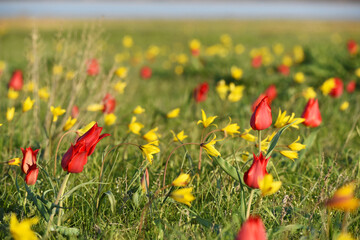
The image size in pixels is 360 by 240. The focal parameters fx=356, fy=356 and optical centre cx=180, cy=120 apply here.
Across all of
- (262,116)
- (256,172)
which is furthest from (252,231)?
(262,116)

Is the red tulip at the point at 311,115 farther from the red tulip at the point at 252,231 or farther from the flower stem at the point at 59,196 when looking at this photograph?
the flower stem at the point at 59,196

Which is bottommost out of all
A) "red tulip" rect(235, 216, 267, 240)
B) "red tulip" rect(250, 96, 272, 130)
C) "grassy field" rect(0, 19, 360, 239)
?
"grassy field" rect(0, 19, 360, 239)

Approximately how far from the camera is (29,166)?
1312 mm

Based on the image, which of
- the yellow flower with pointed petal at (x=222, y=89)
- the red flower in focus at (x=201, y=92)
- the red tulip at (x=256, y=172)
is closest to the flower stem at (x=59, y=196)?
the red tulip at (x=256, y=172)

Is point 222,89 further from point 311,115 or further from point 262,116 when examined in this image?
point 262,116

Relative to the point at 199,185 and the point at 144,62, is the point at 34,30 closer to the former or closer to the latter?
the point at 199,185

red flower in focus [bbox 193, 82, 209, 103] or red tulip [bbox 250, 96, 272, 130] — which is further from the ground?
red tulip [bbox 250, 96, 272, 130]

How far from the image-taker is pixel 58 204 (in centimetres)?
133

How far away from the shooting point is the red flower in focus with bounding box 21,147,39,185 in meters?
1.28

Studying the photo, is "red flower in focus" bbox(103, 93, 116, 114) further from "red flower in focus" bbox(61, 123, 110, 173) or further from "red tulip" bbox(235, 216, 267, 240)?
"red tulip" bbox(235, 216, 267, 240)

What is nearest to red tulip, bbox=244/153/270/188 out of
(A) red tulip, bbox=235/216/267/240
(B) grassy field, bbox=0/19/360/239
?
(B) grassy field, bbox=0/19/360/239

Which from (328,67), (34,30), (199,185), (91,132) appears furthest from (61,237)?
(328,67)

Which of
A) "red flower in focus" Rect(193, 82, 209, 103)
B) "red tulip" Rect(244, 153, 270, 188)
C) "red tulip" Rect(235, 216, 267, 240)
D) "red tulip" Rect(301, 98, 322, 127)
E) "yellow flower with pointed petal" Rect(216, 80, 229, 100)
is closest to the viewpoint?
"red tulip" Rect(235, 216, 267, 240)

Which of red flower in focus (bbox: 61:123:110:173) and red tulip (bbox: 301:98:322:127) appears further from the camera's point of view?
red tulip (bbox: 301:98:322:127)
